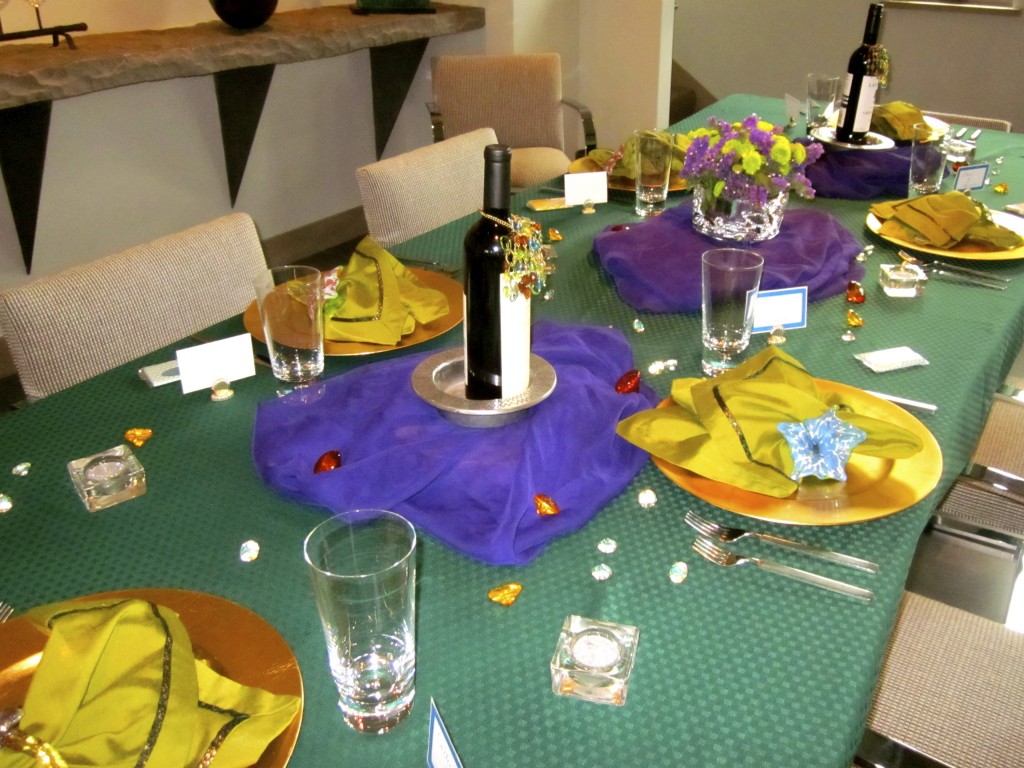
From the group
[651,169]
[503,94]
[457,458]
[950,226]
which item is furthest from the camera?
[503,94]

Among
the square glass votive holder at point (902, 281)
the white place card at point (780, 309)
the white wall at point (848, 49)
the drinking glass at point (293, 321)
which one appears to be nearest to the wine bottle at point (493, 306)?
the drinking glass at point (293, 321)

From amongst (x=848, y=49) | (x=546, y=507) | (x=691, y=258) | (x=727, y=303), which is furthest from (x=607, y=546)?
(x=848, y=49)

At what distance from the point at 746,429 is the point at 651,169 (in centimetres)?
94

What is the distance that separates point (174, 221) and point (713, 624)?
3058mm

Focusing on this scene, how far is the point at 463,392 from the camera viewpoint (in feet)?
3.42

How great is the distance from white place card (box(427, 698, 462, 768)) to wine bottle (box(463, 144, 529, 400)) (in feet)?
1.41

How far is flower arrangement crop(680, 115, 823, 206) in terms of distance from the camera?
146 centimetres

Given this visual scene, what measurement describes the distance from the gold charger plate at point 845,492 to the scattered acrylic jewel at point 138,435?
64cm

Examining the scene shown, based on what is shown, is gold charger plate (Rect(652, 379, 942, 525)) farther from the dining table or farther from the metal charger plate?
the metal charger plate

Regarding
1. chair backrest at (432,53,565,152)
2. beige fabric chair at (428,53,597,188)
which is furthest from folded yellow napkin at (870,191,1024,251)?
chair backrest at (432,53,565,152)

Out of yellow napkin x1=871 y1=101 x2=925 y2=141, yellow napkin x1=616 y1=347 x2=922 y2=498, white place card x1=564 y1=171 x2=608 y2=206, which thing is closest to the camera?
yellow napkin x1=616 y1=347 x2=922 y2=498

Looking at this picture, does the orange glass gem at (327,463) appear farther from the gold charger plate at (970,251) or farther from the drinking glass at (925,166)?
the drinking glass at (925,166)

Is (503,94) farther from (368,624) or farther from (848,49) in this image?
(368,624)

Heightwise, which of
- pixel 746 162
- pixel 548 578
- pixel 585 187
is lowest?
pixel 548 578
